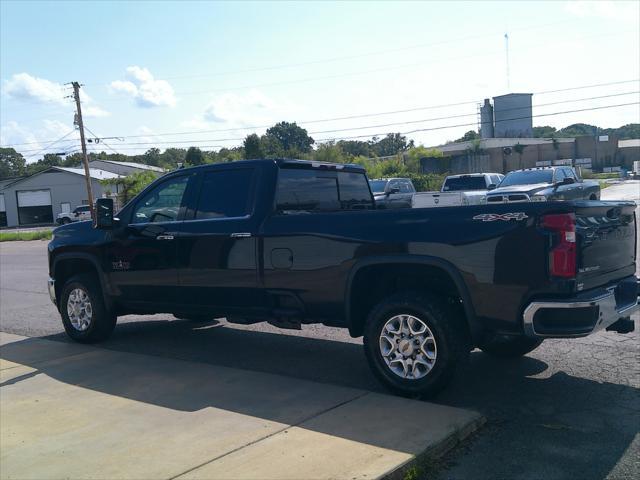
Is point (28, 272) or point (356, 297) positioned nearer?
point (356, 297)

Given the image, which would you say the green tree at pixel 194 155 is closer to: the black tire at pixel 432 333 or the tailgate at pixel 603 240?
the black tire at pixel 432 333

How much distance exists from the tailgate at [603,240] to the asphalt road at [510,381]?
993 mm

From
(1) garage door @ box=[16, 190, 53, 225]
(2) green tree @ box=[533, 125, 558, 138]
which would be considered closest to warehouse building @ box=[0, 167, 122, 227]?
(1) garage door @ box=[16, 190, 53, 225]

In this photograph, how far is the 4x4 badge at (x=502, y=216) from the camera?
482 centimetres

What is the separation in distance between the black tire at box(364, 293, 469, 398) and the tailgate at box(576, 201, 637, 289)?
104cm

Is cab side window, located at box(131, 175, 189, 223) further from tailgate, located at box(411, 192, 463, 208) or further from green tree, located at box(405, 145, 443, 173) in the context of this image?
green tree, located at box(405, 145, 443, 173)

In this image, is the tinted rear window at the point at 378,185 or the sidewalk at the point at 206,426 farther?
the tinted rear window at the point at 378,185

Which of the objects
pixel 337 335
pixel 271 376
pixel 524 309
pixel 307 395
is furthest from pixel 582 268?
pixel 337 335

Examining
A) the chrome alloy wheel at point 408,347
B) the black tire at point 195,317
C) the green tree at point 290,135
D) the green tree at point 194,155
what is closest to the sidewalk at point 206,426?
the chrome alloy wheel at point 408,347

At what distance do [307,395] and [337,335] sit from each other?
259 centimetres

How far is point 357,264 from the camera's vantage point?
18.6 ft

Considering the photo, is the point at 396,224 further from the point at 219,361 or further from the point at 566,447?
the point at 219,361

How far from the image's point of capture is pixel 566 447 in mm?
4441

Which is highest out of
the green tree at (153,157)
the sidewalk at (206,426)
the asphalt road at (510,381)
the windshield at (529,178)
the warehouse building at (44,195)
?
the green tree at (153,157)
